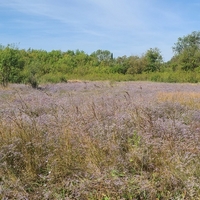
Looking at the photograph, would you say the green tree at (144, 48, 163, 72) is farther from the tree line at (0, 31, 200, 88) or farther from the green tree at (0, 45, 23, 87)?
the green tree at (0, 45, 23, 87)

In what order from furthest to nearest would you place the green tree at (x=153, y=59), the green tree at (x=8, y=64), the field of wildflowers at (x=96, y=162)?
the green tree at (x=153, y=59) < the green tree at (x=8, y=64) < the field of wildflowers at (x=96, y=162)

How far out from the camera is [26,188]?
290cm

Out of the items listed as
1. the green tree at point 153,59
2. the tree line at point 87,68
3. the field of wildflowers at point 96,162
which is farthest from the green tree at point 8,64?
the green tree at point 153,59

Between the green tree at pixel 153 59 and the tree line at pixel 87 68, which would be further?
the green tree at pixel 153 59

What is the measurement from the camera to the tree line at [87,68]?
20.4 meters

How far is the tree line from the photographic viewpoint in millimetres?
20388

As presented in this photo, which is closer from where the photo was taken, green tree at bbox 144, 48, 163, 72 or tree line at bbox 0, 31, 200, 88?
tree line at bbox 0, 31, 200, 88

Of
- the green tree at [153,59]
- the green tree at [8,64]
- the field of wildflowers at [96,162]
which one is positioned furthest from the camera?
the green tree at [153,59]

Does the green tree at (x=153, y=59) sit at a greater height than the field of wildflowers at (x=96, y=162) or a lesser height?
greater

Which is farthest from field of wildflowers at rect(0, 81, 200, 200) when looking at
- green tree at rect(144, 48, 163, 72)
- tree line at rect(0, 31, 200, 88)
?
green tree at rect(144, 48, 163, 72)

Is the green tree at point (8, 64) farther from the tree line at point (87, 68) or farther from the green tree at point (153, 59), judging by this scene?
the green tree at point (153, 59)

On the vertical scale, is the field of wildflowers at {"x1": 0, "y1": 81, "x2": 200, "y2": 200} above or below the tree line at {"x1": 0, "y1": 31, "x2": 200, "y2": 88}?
below

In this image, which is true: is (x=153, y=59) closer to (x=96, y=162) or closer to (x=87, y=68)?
(x=87, y=68)

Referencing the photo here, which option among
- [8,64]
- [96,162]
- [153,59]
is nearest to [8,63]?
[8,64]
